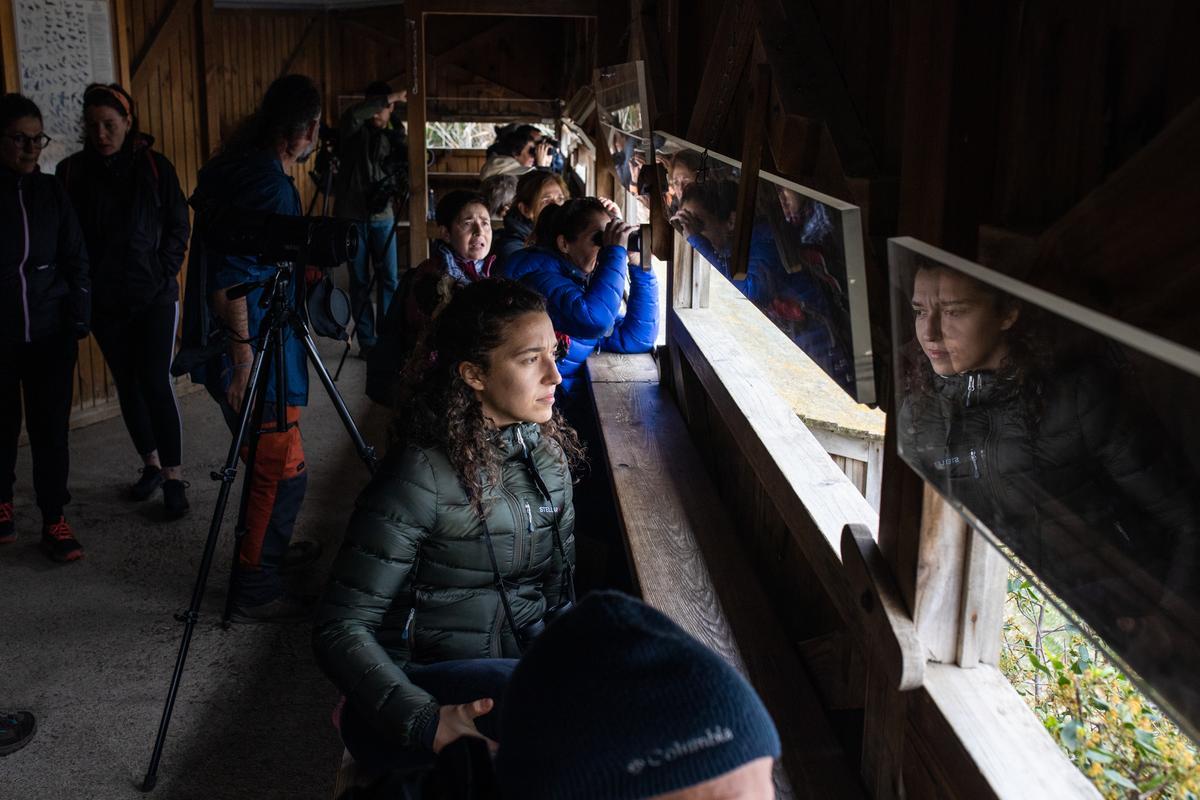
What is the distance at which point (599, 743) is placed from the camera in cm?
105

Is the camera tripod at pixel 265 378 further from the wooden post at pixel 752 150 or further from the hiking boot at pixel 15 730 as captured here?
the wooden post at pixel 752 150

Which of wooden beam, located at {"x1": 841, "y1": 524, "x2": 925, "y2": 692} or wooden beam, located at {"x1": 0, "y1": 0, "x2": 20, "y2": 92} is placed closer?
wooden beam, located at {"x1": 841, "y1": 524, "x2": 925, "y2": 692}

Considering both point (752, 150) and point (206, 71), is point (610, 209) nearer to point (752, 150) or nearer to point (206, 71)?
point (752, 150)

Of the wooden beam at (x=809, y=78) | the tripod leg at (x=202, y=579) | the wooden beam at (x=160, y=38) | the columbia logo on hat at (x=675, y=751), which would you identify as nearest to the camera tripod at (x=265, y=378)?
the tripod leg at (x=202, y=579)

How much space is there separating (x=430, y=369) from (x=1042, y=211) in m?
1.53

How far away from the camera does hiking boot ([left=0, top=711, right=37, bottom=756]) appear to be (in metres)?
3.33

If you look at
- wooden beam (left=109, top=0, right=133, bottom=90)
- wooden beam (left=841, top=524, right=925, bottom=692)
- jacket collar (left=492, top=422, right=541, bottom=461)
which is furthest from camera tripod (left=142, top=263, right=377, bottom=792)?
wooden beam (left=109, top=0, right=133, bottom=90)

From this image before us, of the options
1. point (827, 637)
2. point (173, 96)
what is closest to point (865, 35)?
point (827, 637)

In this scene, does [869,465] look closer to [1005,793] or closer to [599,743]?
[1005,793]

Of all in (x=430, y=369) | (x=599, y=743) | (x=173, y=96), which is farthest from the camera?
(x=173, y=96)

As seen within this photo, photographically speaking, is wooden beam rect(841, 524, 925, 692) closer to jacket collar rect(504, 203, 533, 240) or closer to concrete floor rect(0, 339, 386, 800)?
concrete floor rect(0, 339, 386, 800)

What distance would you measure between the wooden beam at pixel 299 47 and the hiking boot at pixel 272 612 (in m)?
10.0

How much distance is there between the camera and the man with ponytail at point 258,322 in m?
3.96

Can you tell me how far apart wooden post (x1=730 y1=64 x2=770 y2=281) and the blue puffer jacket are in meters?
1.79
